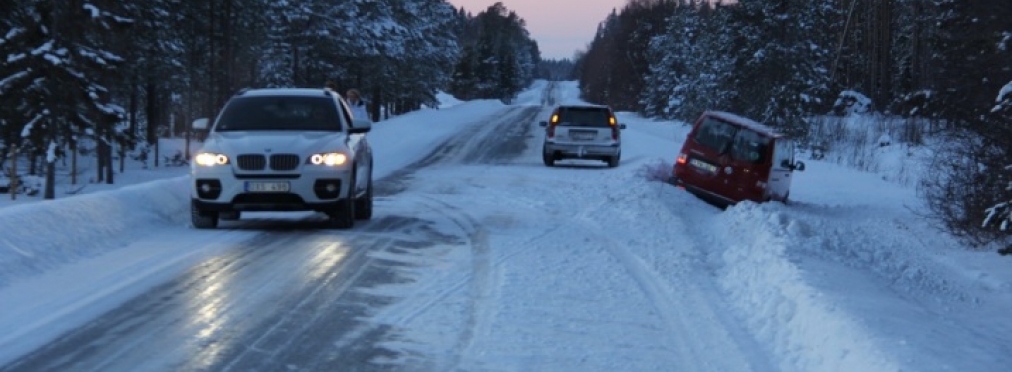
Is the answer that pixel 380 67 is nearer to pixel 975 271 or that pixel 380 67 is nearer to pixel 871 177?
pixel 871 177

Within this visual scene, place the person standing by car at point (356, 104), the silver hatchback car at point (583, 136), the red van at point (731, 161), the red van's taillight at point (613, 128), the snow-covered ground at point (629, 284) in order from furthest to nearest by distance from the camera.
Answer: the red van's taillight at point (613, 128), the silver hatchback car at point (583, 136), the person standing by car at point (356, 104), the red van at point (731, 161), the snow-covered ground at point (629, 284)

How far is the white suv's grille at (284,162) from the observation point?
11.8 m

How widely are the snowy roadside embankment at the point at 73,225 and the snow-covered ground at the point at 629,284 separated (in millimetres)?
23

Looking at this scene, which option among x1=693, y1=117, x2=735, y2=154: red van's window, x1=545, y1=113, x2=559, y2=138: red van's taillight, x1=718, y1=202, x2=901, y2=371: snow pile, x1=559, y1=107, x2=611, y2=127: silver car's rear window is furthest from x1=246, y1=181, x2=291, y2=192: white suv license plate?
x1=559, y1=107, x2=611, y2=127: silver car's rear window

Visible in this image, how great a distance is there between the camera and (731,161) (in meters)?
16.2

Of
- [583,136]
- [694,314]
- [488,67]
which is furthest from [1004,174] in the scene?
[488,67]

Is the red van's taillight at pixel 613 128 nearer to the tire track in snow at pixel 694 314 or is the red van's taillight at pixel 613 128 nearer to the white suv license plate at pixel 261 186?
the tire track in snow at pixel 694 314

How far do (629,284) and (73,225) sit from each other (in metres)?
5.53

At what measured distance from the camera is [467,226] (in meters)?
13.1

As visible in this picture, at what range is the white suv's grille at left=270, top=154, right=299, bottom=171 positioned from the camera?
11.8m

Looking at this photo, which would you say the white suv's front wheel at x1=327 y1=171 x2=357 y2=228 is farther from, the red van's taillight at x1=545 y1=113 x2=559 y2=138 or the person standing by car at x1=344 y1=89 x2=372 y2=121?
the red van's taillight at x1=545 y1=113 x2=559 y2=138

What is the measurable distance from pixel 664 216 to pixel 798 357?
298 inches

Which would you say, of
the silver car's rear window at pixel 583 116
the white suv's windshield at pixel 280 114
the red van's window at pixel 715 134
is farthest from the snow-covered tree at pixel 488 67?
the white suv's windshield at pixel 280 114

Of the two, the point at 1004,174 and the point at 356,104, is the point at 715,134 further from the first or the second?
the point at 356,104
